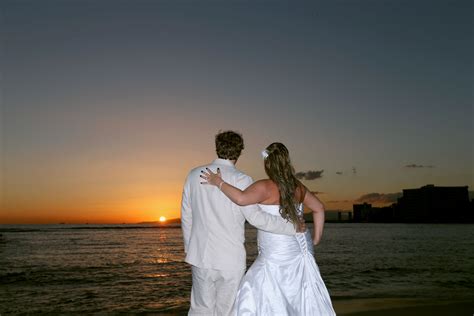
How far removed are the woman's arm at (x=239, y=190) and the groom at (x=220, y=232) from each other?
8 centimetres

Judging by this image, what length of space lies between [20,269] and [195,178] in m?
18.9

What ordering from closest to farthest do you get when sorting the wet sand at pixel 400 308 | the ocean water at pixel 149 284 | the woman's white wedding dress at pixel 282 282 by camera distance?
the woman's white wedding dress at pixel 282 282, the wet sand at pixel 400 308, the ocean water at pixel 149 284

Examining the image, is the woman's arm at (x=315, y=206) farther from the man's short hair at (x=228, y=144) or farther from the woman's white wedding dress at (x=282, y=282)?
the man's short hair at (x=228, y=144)

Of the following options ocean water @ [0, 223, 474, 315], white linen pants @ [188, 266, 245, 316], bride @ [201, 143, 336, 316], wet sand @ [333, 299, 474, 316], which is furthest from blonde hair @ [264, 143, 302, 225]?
ocean water @ [0, 223, 474, 315]

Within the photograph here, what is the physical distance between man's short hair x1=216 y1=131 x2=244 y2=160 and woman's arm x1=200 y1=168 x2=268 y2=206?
18cm

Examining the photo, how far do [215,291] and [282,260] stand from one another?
0.68 meters

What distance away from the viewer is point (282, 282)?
161 inches

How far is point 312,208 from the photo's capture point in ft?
13.3

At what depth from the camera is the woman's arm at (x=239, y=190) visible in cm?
361

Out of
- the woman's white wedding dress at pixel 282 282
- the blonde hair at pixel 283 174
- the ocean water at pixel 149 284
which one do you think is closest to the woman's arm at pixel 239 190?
the blonde hair at pixel 283 174

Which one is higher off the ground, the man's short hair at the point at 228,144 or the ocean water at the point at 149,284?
the man's short hair at the point at 228,144

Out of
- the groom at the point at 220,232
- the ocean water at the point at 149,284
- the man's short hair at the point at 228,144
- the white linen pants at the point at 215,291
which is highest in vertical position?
the man's short hair at the point at 228,144

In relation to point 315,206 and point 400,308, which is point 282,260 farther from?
point 400,308

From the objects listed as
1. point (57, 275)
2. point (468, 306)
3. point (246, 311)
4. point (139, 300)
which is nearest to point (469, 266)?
point (468, 306)
